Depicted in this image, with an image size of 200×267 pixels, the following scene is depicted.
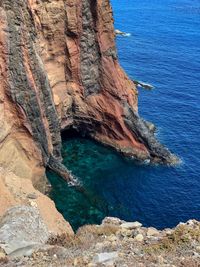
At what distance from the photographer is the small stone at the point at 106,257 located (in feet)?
74.1

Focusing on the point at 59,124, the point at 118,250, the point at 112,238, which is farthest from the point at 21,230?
the point at 59,124

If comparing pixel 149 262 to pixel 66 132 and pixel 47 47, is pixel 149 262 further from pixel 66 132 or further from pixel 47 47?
pixel 66 132

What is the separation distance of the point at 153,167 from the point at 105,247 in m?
40.3

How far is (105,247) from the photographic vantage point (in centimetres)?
2431

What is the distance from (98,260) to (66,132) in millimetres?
48551

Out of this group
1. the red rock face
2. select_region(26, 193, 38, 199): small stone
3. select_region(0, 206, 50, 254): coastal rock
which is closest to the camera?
select_region(0, 206, 50, 254): coastal rock

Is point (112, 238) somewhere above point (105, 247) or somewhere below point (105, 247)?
below

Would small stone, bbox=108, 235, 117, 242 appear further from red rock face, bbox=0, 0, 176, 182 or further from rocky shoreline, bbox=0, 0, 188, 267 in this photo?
red rock face, bbox=0, 0, 176, 182

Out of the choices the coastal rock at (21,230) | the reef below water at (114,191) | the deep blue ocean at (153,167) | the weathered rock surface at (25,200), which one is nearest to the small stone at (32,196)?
the weathered rock surface at (25,200)

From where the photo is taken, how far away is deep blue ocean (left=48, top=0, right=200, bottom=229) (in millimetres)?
53062

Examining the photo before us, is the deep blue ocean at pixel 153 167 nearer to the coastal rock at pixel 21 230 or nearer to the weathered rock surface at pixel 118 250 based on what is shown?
the coastal rock at pixel 21 230

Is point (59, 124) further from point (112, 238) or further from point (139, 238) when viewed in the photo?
point (139, 238)

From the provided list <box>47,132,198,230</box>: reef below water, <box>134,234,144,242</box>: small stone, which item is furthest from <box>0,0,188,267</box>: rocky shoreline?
<box>47,132,198,230</box>: reef below water

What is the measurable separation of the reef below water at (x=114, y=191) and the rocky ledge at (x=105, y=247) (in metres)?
21.6
